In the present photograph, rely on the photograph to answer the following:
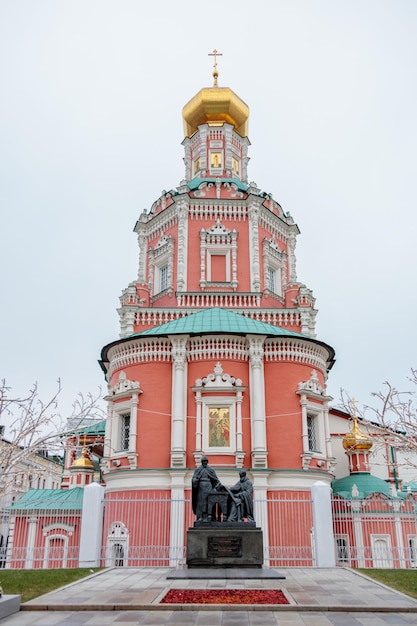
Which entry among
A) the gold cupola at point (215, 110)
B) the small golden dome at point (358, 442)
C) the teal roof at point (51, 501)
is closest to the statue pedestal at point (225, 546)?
the teal roof at point (51, 501)

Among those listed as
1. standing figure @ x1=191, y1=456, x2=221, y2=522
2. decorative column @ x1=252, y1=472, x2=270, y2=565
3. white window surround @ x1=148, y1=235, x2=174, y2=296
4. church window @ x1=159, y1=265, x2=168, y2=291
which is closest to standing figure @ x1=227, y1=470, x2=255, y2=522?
standing figure @ x1=191, y1=456, x2=221, y2=522

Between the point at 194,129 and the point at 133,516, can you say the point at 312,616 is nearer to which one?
the point at 133,516

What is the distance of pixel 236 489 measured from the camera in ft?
39.8

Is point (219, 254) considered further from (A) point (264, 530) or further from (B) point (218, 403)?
(A) point (264, 530)

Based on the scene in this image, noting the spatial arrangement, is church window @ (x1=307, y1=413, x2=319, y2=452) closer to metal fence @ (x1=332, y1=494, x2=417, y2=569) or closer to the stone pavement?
metal fence @ (x1=332, y1=494, x2=417, y2=569)

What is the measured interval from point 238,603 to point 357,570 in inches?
196

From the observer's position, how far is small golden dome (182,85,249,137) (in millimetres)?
27031

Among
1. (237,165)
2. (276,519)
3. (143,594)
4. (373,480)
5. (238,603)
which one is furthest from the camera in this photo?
(237,165)

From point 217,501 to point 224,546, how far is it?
95cm

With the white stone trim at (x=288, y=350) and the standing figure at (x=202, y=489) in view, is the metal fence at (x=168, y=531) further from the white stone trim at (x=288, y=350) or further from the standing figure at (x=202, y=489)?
the white stone trim at (x=288, y=350)

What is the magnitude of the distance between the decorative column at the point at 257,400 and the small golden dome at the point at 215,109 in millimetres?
13931

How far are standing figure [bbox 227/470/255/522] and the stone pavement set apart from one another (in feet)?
6.68

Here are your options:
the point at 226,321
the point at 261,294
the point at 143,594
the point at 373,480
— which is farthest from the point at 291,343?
the point at 143,594

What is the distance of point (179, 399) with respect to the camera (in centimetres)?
1698
